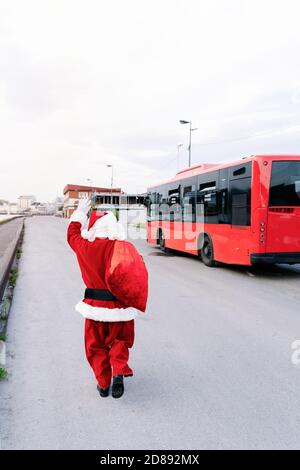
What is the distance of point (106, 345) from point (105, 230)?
3.39 ft

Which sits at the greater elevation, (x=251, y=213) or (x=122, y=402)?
(x=251, y=213)

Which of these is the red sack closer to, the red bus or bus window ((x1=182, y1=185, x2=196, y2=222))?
the red bus

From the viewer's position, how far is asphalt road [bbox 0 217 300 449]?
2.84 m

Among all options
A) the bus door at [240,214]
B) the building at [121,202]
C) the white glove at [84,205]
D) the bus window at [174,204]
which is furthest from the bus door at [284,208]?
the white glove at [84,205]

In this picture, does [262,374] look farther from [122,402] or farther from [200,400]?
[122,402]

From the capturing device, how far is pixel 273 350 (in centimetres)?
461

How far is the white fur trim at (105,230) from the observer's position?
339cm

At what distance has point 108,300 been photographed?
3.36m

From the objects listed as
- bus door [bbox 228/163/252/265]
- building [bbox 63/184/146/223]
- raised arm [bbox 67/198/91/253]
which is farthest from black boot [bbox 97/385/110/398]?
bus door [bbox 228/163/252/265]

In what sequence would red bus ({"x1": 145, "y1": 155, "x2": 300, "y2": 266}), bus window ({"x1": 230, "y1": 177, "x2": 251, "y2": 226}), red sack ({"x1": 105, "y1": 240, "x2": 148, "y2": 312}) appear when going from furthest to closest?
1. bus window ({"x1": 230, "y1": 177, "x2": 251, "y2": 226})
2. red bus ({"x1": 145, "y1": 155, "x2": 300, "y2": 266})
3. red sack ({"x1": 105, "y1": 240, "x2": 148, "y2": 312})

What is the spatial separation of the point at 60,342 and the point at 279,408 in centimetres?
279

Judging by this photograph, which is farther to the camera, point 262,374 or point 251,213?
point 251,213
